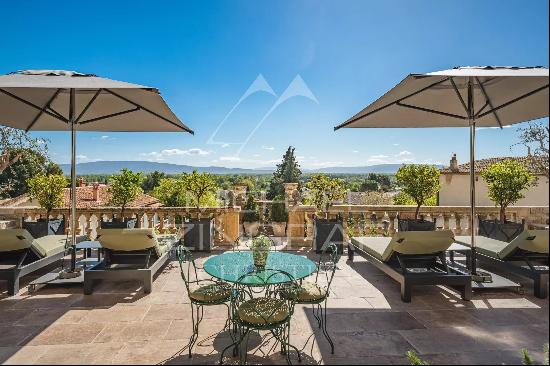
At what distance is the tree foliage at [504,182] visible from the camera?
6.87 metres

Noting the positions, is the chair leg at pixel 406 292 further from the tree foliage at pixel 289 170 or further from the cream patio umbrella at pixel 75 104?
the tree foliage at pixel 289 170

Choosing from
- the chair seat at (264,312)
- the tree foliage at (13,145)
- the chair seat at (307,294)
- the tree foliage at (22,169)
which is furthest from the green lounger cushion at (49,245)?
the tree foliage at (13,145)

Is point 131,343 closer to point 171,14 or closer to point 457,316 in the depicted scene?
point 457,316

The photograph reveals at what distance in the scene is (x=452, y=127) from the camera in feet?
20.3

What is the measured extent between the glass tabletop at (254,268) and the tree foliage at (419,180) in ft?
15.3

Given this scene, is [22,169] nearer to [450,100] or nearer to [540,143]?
[450,100]

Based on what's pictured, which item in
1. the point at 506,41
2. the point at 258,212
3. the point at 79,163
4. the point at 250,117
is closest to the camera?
the point at 506,41

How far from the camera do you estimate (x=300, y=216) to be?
7.78 m

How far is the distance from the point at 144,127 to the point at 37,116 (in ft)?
5.69

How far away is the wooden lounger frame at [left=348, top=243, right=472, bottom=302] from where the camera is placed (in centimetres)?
428

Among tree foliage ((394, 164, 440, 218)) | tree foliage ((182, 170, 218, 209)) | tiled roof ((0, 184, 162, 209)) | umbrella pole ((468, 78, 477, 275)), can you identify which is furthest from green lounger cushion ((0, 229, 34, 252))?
tree foliage ((394, 164, 440, 218))

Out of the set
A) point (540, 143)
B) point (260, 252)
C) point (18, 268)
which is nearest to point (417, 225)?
point (260, 252)

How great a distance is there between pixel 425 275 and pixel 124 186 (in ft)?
20.0

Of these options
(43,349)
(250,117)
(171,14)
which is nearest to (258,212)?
(171,14)
